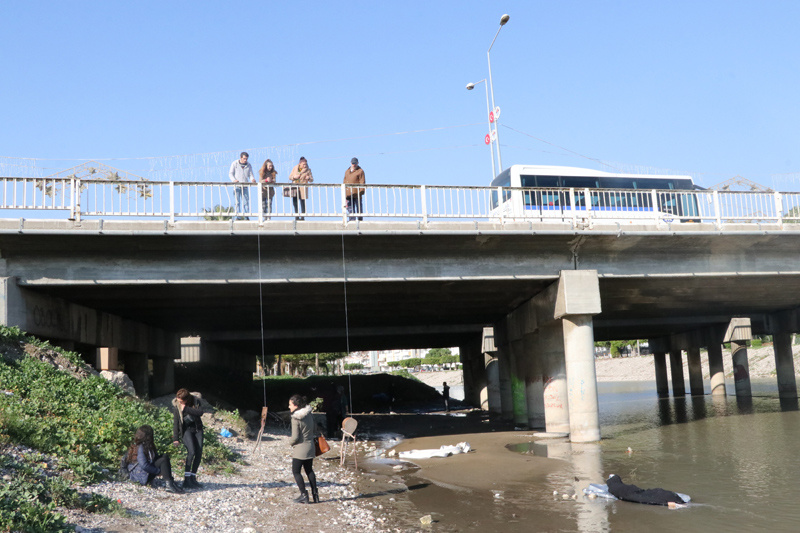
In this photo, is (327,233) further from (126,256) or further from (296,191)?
(126,256)

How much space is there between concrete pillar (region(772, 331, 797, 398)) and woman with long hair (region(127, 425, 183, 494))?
38548 millimetres

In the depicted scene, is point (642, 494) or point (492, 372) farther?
point (492, 372)

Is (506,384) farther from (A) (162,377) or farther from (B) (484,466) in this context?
(A) (162,377)

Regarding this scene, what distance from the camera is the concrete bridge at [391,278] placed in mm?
17594

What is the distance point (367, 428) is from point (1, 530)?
24224 millimetres

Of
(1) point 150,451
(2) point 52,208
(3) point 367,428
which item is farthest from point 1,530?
(3) point 367,428

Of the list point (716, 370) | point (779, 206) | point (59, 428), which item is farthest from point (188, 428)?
point (716, 370)

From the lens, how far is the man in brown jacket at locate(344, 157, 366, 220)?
1844 centimetres

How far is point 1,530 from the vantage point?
6188 millimetres

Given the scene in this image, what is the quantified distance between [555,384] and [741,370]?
26894 millimetres

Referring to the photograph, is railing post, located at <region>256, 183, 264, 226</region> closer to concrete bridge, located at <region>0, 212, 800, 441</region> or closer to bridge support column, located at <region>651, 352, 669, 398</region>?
concrete bridge, located at <region>0, 212, 800, 441</region>

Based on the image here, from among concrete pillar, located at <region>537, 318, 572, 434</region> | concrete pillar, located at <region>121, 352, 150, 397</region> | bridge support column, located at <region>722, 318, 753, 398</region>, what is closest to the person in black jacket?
concrete pillar, located at <region>537, 318, 572, 434</region>

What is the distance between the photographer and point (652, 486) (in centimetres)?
1223

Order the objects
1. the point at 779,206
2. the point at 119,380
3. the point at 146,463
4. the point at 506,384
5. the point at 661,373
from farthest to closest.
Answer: the point at 661,373
the point at 506,384
the point at 779,206
the point at 119,380
the point at 146,463
